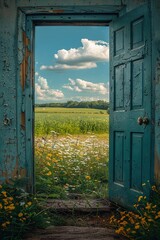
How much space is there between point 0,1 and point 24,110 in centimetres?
144

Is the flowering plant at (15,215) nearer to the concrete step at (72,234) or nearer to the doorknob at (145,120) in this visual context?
the concrete step at (72,234)

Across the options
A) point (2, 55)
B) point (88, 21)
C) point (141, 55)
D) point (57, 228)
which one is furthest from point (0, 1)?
point (57, 228)

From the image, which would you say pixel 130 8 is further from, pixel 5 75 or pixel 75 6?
pixel 5 75

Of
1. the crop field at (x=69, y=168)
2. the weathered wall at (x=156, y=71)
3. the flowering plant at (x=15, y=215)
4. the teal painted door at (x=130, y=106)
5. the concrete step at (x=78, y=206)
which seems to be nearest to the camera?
the flowering plant at (x=15, y=215)

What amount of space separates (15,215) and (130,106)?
1.84 meters

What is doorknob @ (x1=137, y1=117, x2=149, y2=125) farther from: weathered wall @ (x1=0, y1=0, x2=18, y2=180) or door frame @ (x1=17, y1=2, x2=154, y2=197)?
weathered wall @ (x1=0, y1=0, x2=18, y2=180)

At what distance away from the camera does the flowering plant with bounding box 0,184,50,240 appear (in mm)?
3877

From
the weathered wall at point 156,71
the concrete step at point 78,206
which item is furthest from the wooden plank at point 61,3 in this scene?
Result: the concrete step at point 78,206

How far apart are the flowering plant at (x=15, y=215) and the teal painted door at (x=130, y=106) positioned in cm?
113

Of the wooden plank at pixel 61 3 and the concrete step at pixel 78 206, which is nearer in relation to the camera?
the wooden plank at pixel 61 3

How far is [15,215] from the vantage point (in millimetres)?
4027

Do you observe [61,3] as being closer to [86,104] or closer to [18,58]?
[18,58]

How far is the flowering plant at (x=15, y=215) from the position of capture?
3877 millimetres

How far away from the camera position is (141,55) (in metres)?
4.48
